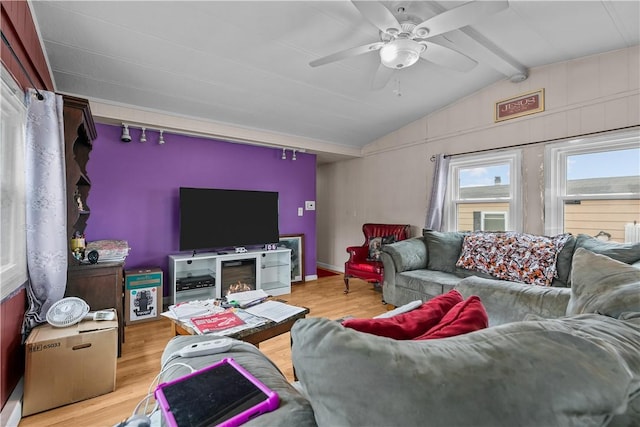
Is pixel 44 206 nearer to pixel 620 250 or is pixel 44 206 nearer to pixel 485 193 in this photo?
pixel 620 250

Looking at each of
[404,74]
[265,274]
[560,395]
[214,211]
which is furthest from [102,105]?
[560,395]

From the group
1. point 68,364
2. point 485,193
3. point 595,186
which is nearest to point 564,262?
point 595,186

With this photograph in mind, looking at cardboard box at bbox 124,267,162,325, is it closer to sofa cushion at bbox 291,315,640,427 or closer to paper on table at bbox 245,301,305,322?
paper on table at bbox 245,301,305,322

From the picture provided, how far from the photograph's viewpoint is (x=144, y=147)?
359 centimetres

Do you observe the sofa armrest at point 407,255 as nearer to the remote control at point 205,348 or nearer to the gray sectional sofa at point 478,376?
the remote control at point 205,348

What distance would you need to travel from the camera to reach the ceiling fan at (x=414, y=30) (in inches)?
65.4

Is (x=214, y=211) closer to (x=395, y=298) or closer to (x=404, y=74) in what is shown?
(x=395, y=298)

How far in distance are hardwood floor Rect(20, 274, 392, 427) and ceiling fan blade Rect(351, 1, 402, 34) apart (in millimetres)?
2363

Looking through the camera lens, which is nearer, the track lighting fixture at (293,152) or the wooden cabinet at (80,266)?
the wooden cabinet at (80,266)

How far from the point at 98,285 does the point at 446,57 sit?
3.23m

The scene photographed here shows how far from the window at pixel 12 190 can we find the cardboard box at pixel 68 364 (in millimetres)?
377

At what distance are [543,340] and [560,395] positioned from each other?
0.09m

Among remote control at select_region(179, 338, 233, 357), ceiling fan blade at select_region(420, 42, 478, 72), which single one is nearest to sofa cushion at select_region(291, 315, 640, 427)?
Result: remote control at select_region(179, 338, 233, 357)

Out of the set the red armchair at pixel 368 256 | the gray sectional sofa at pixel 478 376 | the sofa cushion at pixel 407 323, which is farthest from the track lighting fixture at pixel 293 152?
the gray sectional sofa at pixel 478 376
